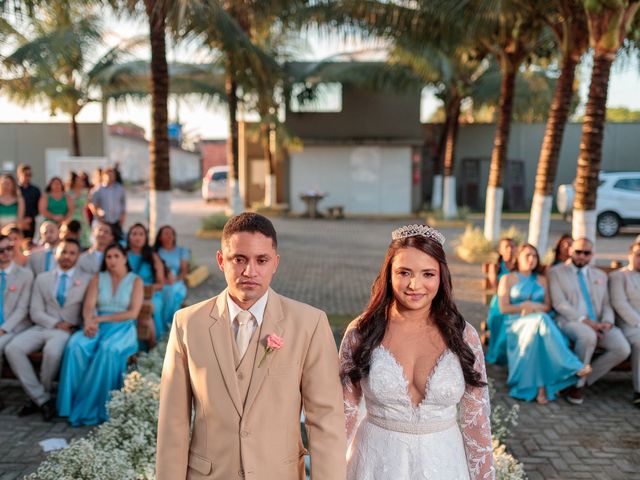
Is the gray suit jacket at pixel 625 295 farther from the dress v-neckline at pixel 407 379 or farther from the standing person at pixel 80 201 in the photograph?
the standing person at pixel 80 201

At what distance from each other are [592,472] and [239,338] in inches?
137

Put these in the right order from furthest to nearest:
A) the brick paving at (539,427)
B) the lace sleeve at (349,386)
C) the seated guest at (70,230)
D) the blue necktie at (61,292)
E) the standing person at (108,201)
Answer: the standing person at (108,201)
the seated guest at (70,230)
the blue necktie at (61,292)
the brick paving at (539,427)
the lace sleeve at (349,386)

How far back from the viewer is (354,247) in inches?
663

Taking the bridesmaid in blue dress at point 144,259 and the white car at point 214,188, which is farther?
the white car at point 214,188

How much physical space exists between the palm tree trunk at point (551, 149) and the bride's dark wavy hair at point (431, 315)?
8606 millimetres

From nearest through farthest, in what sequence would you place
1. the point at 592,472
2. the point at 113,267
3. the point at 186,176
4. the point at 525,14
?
the point at 592,472
the point at 113,267
the point at 525,14
the point at 186,176

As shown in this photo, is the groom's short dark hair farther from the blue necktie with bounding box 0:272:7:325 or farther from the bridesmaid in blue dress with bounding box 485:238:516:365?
the bridesmaid in blue dress with bounding box 485:238:516:365

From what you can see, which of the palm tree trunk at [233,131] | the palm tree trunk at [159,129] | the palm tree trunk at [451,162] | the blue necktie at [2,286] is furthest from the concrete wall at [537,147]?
the blue necktie at [2,286]

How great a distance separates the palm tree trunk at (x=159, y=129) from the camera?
10.2 metres

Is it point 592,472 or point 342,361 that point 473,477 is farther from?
point 592,472

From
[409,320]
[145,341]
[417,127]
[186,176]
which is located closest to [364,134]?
[417,127]

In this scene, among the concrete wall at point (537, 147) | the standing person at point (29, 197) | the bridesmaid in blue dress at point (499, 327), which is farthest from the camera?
the concrete wall at point (537, 147)

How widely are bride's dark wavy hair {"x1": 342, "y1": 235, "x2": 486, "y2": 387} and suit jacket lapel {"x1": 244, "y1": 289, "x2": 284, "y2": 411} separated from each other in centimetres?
51

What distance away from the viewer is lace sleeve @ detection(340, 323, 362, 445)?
2.90 meters
